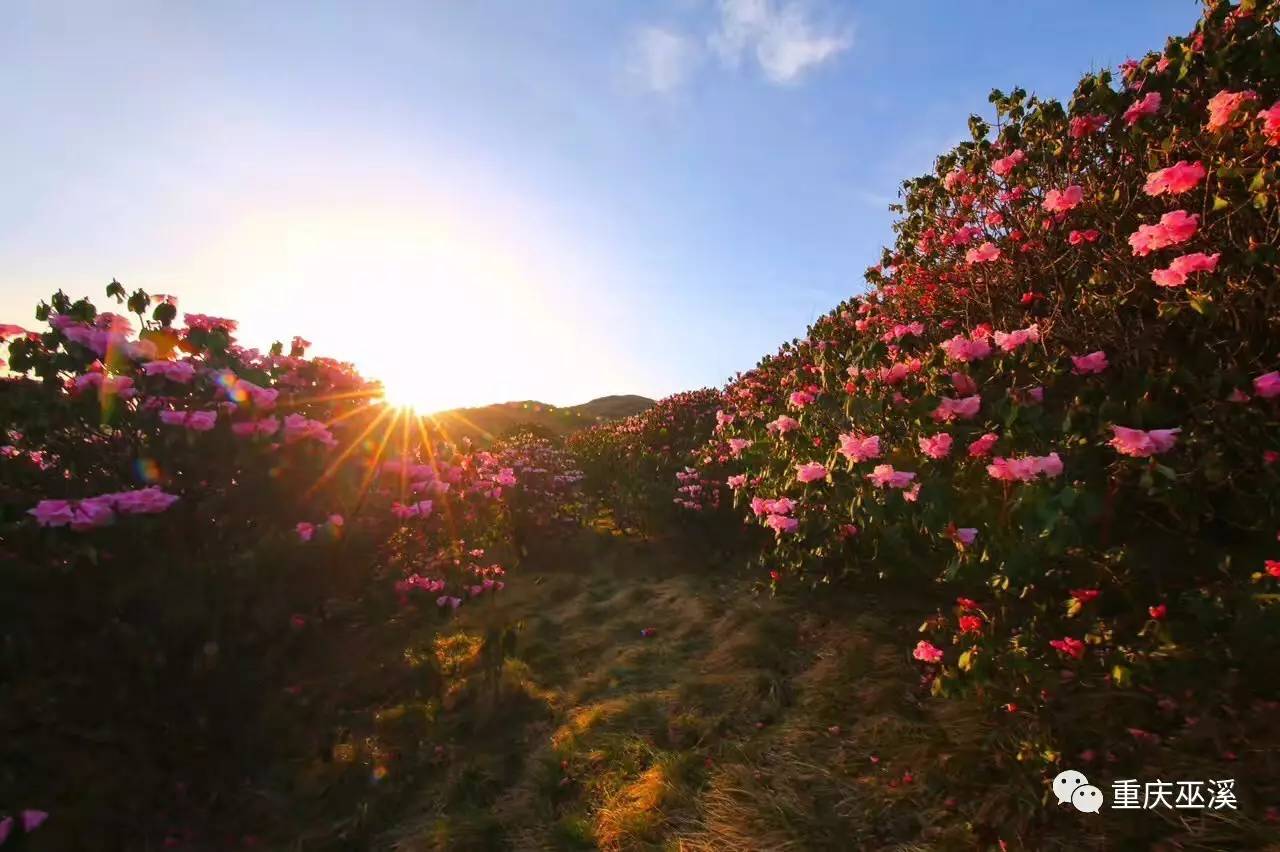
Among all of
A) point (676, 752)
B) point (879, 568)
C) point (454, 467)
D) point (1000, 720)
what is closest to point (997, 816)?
point (1000, 720)

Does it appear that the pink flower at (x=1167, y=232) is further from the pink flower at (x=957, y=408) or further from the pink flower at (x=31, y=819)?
the pink flower at (x=31, y=819)

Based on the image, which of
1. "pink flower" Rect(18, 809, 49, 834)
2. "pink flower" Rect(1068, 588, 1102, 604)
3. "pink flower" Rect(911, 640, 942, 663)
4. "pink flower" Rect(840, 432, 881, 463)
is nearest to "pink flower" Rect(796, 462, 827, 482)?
"pink flower" Rect(840, 432, 881, 463)

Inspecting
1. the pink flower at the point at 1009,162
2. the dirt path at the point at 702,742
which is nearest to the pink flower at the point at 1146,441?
the dirt path at the point at 702,742

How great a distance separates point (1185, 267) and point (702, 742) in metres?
3.30

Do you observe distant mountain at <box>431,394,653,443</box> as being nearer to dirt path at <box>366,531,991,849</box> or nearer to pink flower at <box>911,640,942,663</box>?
dirt path at <box>366,531,991,849</box>

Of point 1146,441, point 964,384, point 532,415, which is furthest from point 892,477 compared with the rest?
point 532,415

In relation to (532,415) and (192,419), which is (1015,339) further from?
(532,415)

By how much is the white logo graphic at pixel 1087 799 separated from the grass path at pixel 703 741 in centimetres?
15

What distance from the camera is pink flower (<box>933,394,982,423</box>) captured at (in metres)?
2.88

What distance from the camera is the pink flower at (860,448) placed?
121 inches

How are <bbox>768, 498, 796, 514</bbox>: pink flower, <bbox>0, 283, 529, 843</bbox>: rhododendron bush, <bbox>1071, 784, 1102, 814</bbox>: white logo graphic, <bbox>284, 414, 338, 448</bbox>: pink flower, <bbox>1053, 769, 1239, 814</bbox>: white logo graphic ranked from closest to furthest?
<bbox>1053, 769, 1239, 814</bbox>: white logo graphic < <bbox>1071, 784, 1102, 814</bbox>: white logo graphic < <bbox>0, 283, 529, 843</bbox>: rhododendron bush < <bbox>284, 414, 338, 448</bbox>: pink flower < <bbox>768, 498, 796, 514</bbox>: pink flower

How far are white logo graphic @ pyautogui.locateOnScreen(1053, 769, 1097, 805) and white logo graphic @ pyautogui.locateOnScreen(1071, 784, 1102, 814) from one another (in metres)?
0.01

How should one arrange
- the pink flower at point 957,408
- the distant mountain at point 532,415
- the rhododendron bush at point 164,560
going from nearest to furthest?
the pink flower at point 957,408
the rhododendron bush at point 164,560
the distant mountain at point 532,415

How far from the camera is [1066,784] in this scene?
2.53 m
